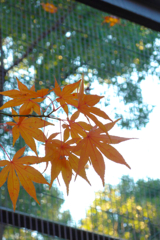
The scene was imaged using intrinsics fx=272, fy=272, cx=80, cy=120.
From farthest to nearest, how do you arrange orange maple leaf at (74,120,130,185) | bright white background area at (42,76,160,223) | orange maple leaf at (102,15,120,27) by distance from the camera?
orange maple leaf at (102,15,120,27)
bright white background area at (42,76,160,223)
orange maple leaf at (74,120,130,185)

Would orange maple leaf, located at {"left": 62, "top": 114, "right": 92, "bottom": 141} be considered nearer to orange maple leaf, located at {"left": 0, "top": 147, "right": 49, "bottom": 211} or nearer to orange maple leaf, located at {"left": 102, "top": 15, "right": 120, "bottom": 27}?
orange maple leaf, located at {"left": 0, "top": 147, "right": 49, "bottom": 211}

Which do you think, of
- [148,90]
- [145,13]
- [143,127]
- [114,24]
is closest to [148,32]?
[114,24]

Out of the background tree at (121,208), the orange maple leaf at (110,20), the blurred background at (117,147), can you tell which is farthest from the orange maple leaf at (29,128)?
the orange maple leaf at (110,20)

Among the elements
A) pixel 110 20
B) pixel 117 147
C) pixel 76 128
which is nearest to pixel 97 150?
pixel 76 128

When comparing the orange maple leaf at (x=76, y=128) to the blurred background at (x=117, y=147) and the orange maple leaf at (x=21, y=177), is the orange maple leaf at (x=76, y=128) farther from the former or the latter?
the blurred background at (x=117, y=147)

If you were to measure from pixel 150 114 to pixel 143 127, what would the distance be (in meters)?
0.07

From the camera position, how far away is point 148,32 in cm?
150

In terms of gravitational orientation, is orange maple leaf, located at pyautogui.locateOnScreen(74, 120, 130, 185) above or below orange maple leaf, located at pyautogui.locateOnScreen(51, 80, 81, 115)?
below

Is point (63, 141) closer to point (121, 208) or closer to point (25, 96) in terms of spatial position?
point (25, 96)

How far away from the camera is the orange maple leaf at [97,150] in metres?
0.28

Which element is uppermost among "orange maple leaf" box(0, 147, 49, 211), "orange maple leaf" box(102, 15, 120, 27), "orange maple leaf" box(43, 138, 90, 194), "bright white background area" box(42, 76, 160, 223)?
"orange maple leaf" box(102, 15, 120, 27)

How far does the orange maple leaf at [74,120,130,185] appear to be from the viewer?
28cm

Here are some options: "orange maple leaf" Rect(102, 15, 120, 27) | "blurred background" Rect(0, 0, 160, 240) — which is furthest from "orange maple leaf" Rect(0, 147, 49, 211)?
"orange maple leaf" Rect(102, 15, 120, 27)

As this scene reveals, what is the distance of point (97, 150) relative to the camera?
0.94ft
